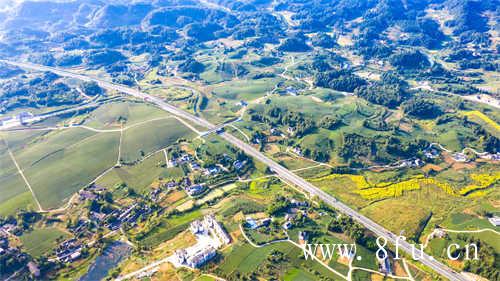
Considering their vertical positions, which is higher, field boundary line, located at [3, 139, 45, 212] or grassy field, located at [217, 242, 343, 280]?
field boundary line, located at [3, 139, 45, 212]

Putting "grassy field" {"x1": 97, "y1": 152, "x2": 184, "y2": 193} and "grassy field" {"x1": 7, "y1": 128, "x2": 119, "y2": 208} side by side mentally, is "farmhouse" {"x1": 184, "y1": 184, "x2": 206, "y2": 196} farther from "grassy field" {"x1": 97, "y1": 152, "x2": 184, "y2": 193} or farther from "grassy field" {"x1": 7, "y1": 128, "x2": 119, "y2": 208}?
"grassy field" {"x1": 7, "y1": 128, "x2": 119, "y2": 208}

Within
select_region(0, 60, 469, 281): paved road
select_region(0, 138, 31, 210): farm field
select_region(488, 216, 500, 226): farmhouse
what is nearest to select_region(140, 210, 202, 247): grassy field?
select_region(0, 60, 469, 281): paved road

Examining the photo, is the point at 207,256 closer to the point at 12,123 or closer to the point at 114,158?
the point at 114,158

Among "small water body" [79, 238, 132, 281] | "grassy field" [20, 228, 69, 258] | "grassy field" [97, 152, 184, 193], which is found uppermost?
"grassy field" [97, 152, 184, 193]

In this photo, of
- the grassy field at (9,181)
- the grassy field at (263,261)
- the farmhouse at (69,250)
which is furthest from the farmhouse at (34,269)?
the grassy field at (263,261)

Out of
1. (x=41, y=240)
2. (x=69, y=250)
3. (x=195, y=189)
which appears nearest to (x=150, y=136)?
(x=195, y=189)

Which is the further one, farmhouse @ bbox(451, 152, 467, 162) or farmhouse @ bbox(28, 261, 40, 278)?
farmhouse @ bbox(451, 152, 467, 162)

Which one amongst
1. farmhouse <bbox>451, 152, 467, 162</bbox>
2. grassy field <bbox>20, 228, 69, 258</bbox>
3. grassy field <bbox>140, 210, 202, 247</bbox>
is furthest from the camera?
farmhouse <bbox>451, 152, 467, 162</bbox>
